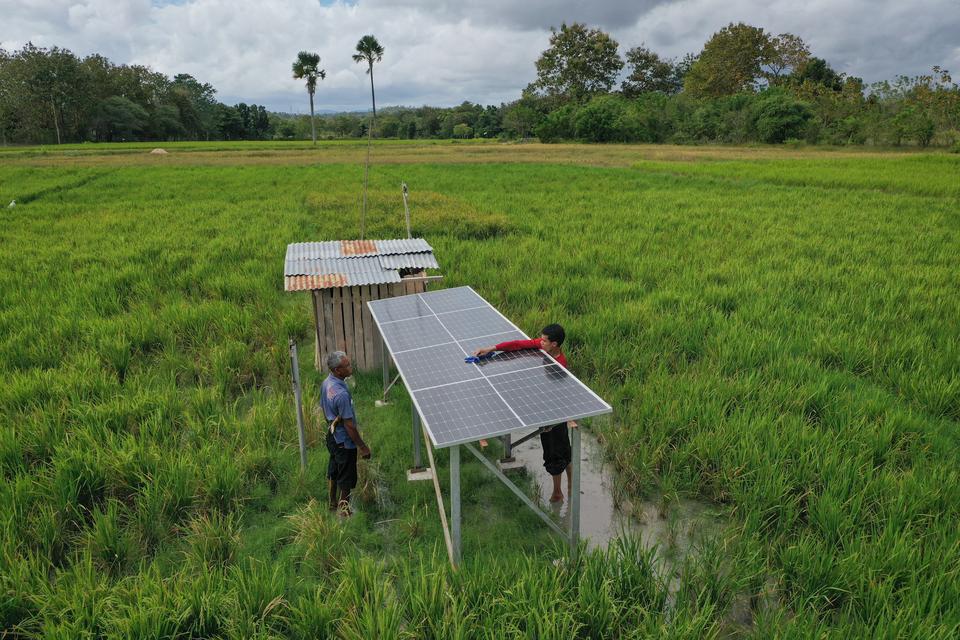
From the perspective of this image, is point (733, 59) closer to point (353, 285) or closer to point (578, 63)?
point (578, 63)

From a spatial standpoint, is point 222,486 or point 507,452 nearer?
point 222,486

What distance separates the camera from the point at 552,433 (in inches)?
161

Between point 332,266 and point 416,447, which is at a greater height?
point 332,266

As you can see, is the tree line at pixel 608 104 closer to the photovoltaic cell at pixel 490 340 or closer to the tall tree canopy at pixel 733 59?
the tall tree canopy at pixel 733 59

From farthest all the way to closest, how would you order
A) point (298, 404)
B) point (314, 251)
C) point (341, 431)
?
point (314, 251) → point (298, 404) → point (341, 431)

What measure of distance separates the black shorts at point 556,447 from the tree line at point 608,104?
36.2 m

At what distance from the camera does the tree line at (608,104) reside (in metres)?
42.2

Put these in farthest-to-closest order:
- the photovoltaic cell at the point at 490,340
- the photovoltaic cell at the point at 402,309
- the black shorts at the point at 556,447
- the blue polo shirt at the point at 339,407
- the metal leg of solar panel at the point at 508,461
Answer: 1. the photovoltaic cell at the point at 402,309
2. the metal leg of solar panel at the point at 508,461
3. the photovoltaic cell at the point at 490,340
4. the black shorts at the point at 556,447
5. the blue polo shirt at the point at 339,407

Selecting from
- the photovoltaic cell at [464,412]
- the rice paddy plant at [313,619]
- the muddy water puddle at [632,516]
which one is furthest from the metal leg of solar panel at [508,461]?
the rice paddy plant at [313,619]

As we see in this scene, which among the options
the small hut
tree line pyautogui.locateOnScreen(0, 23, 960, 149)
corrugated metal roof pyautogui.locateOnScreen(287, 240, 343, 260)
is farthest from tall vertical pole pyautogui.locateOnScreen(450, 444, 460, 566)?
tree line pyautogui.locateOnScreen(0, 23, 960, 149)

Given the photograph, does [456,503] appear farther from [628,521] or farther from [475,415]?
[628,521]

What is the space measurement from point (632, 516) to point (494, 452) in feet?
4.79

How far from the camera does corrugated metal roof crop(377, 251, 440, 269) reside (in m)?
6.51

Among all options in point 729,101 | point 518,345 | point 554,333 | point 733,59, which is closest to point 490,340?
point 518,345
